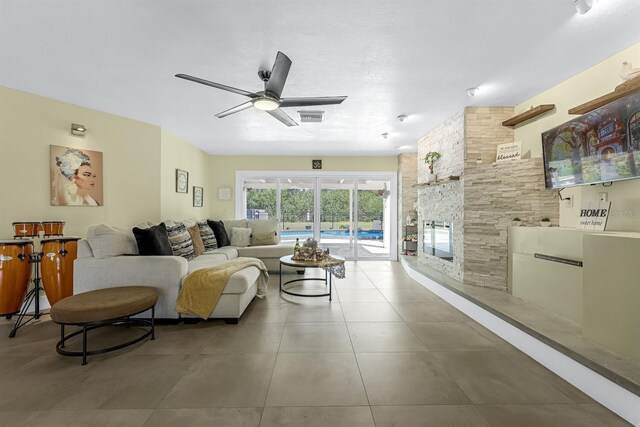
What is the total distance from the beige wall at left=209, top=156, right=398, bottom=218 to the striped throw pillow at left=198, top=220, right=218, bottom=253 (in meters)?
1.64

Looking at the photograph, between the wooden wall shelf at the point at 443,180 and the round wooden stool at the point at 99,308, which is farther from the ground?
the wooden wall shelf at the point at 443,180

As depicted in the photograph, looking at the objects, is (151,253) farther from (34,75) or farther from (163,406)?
(34,75)

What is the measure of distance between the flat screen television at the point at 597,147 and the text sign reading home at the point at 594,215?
11.7 inches

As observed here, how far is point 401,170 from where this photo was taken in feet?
21.3

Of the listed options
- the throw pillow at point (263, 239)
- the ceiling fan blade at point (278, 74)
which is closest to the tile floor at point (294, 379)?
the ceiling fan blade at point (278, 74)

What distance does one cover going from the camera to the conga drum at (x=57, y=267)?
2.94m

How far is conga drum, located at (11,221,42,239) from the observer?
9.26 feet

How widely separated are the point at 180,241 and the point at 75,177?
155 cm

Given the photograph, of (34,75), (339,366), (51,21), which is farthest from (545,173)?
(34,75)

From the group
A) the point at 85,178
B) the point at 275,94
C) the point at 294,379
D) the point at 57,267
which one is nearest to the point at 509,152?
the point at 275,94

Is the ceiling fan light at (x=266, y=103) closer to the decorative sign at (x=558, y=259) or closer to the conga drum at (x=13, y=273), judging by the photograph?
the conga drum at (x=13, y=273)

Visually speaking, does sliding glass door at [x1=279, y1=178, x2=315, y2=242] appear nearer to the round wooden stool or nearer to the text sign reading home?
the round wooden stool

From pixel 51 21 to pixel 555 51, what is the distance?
4073 millimetres

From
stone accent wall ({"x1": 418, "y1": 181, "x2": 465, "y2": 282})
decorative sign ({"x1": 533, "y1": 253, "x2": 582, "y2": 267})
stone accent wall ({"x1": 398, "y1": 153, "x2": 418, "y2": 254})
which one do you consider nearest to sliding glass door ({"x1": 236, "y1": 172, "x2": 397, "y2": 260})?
stone accent wall ({"x1": 398, "y1": 153, "x2": 418, "y2": 254})
